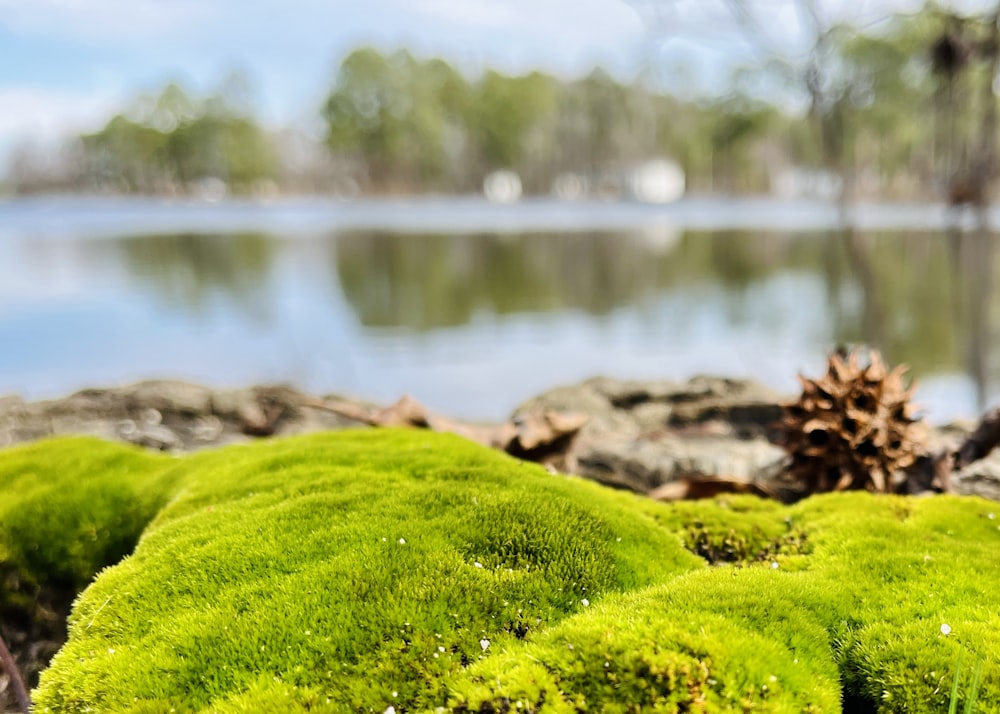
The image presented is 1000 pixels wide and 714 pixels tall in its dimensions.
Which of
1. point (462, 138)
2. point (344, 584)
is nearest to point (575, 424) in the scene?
point (344, 584)

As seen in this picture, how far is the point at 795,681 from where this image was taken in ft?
5.76

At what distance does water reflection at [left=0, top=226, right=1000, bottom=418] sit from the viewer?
11.9 m

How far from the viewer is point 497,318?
17734 millimetres

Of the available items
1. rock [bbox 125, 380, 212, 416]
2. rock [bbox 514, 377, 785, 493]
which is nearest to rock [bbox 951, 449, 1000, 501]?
rock [bbox 514, 377, 785, 493]

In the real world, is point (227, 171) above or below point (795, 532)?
above

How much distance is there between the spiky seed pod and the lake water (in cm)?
90

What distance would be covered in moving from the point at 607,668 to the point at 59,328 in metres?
18.6

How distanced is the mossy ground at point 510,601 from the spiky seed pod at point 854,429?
885 mm

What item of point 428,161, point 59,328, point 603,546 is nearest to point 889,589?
point 603,546

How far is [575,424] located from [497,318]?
542 inches

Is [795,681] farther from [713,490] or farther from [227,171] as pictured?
[227,171]

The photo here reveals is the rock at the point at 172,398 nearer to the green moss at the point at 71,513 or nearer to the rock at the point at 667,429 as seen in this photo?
the rock at the point at 667,429

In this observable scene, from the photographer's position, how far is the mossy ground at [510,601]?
175 centimetres

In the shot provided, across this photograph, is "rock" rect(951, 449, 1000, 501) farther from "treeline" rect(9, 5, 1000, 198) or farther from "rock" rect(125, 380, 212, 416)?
"treeline" rect(9, 5, 1000, 198)
